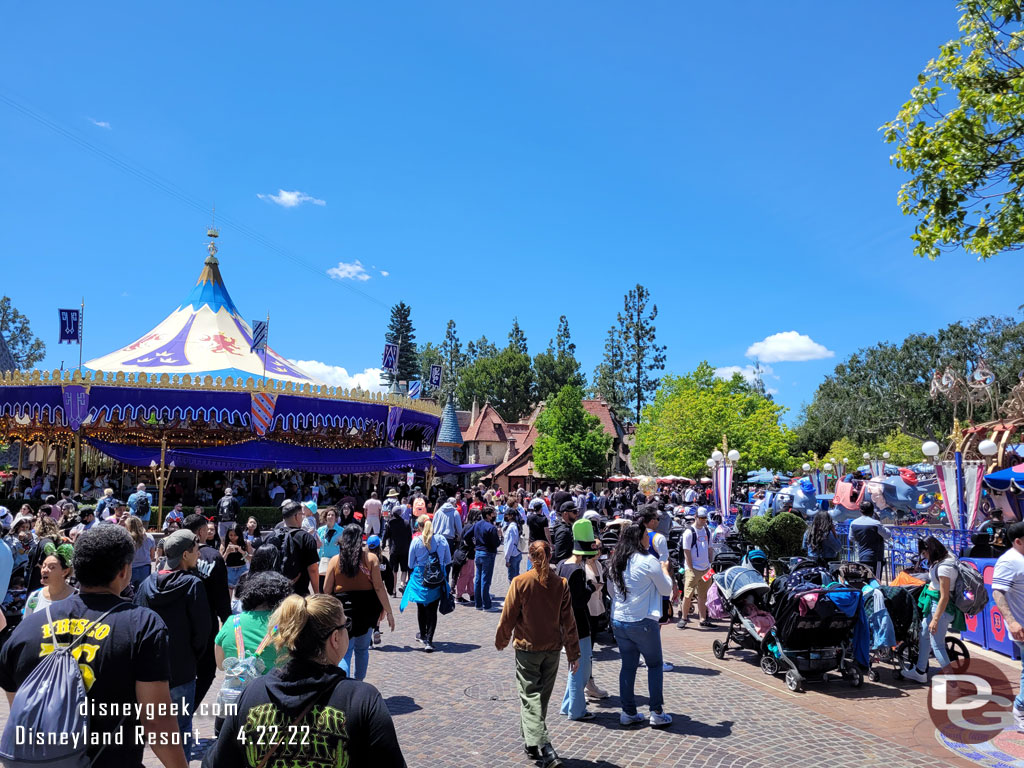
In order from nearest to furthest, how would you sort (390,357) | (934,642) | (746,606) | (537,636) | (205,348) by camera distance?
1. (537,636)
2. (934,642)
3. (746,606)
4. (205,348)
5. (390,357)

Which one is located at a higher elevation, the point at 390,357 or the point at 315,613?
the point at 390,357

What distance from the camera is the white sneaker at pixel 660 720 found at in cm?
575

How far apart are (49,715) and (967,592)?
721 cm

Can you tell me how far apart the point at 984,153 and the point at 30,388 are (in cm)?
2617

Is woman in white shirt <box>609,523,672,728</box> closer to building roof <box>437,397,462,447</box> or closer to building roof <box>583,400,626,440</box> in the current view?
building roof <box>437,397,462,447</box>

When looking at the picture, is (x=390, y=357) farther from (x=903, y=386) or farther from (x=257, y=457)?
(x=903, y=386)

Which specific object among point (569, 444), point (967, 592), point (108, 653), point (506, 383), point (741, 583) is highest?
point (506, 383)

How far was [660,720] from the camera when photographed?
5746 mm

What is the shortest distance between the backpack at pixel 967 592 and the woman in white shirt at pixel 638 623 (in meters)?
2.96

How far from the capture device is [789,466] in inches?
1678

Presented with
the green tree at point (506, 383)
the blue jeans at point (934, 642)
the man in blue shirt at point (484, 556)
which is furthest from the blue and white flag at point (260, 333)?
the green tree at point (506, 383)

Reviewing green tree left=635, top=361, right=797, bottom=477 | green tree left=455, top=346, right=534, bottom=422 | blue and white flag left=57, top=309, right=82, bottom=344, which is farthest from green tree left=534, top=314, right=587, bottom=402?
blue and white flag left=57, top=309, right=82, bottom=344

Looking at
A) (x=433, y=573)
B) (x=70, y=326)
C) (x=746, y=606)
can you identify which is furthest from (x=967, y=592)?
(x=70, y=326)

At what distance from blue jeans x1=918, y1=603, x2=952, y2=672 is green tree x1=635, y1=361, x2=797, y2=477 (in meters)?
30.9
